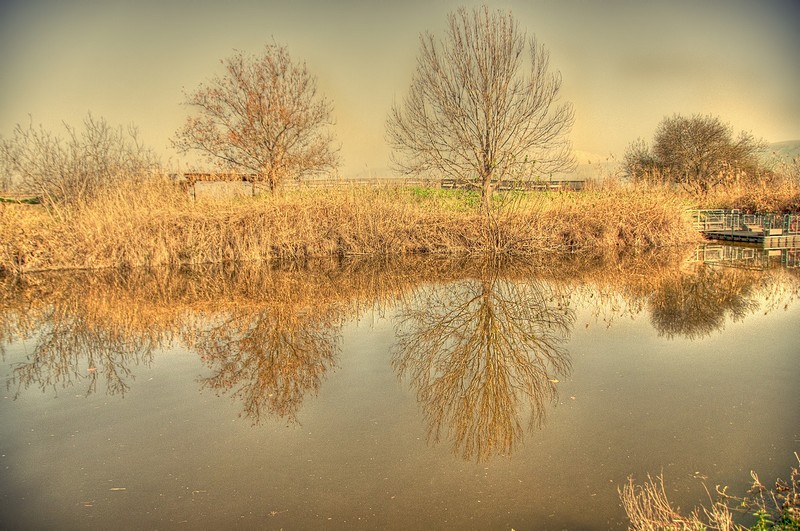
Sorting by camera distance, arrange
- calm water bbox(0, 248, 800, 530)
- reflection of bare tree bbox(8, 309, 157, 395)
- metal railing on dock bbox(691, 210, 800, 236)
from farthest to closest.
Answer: metal railing on dock bbox(691, 210, 800, 236), reflection of bare tree bbox(8, 309, 157, 395), calm water bbox(0, 248, 800, 530)

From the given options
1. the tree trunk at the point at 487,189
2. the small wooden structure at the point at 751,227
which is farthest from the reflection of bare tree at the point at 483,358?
the small wooden structure at the point at 751,227

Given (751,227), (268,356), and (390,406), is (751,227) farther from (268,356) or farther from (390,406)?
(390,406)

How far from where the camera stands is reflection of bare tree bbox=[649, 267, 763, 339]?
8180 mm

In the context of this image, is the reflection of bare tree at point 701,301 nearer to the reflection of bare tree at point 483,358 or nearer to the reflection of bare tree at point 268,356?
the reflection of bare tree at point 483,358

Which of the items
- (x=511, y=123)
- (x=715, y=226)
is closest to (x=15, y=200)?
(x=511, y=123)

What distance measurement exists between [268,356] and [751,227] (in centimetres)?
2184

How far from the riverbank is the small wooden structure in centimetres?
284

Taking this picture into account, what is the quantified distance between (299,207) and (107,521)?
47.4 ft

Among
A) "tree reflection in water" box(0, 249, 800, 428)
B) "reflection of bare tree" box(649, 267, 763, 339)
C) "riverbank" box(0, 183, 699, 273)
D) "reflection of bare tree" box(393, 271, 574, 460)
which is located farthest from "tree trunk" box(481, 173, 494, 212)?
"reflection of bare tree" box(393, 271, 574, 460)

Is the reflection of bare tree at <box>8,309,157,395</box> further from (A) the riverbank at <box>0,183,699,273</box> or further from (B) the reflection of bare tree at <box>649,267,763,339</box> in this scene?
(A) the riverbank at <box>0,183,699,273</box>

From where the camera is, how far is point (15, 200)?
17.7 m

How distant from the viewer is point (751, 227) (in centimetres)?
2200

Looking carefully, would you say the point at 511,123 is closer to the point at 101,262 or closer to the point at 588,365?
the point at 101,262

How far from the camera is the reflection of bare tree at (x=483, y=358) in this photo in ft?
15.8
